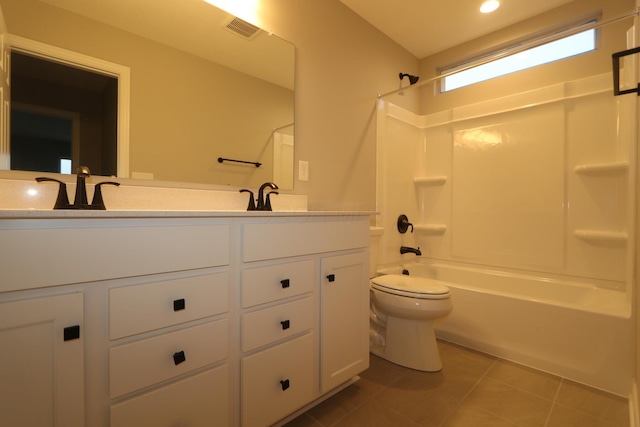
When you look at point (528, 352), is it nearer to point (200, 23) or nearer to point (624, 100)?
point (624, 100)

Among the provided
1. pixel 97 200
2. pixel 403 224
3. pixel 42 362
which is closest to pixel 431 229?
pixel 403 224

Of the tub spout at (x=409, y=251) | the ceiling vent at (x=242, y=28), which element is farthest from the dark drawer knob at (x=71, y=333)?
the tub spout at (x=409, y=251)

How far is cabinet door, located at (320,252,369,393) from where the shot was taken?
54.0 inches

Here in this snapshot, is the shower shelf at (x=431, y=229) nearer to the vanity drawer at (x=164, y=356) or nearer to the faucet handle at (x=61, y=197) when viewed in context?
the vanity drawer at (x=164, y=356)

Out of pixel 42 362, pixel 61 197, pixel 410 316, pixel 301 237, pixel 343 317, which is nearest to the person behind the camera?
pixel 42 362

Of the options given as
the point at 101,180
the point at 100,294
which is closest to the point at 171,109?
the point at 101,180

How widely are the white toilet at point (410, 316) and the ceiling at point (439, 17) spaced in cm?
203

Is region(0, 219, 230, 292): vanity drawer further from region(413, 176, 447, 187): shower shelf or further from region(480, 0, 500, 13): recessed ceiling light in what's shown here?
region(480, 0, 500, 13): recessed ceiling light

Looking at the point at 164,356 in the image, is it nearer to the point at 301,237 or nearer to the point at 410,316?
the point at 301,237

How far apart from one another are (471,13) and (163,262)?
8.94ft

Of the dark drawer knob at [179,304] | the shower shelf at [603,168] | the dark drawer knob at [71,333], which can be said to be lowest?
the dark drawer knob at [71,333]

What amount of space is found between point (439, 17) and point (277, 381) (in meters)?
2.74

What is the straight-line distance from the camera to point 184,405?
0.93 meters

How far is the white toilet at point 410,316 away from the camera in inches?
67.0
